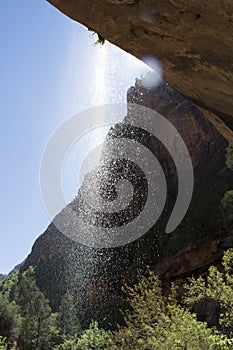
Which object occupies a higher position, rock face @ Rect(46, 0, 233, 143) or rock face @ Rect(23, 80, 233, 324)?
rock face @ Rect(23, 80, 233, 324)

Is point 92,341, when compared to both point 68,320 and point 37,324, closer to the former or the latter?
point 37,324

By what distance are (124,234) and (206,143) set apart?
1908 cm

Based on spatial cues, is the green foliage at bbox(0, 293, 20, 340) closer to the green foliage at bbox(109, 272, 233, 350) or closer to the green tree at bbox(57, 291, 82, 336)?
the green tree at bbox(57, 291, 82, 336)

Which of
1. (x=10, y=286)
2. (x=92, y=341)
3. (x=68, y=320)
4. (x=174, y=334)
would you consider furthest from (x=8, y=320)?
(x=174, y=334)

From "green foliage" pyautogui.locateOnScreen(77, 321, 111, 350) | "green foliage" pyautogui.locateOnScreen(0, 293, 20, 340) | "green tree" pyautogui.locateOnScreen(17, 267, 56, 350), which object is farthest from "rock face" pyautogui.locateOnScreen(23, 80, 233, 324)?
"green foliage" pyautogui.locateOnScreen(0, 293, 20, 340)

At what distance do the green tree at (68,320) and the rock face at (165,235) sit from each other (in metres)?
4.54

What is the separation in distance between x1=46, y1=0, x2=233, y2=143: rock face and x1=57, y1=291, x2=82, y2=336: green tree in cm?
4604

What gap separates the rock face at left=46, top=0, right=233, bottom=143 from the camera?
11.6 ft

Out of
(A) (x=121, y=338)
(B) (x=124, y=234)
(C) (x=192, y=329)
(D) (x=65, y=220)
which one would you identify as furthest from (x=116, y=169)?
(C) (x=192, y=329)

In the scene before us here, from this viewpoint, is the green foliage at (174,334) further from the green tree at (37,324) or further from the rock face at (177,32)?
the green tree at (37,324)

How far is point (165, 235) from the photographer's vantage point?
48656mm

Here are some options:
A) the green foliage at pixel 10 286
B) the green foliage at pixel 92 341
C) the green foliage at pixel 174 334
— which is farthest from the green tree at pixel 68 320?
the green foliage at pixel 174 334

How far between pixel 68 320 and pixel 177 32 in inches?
1916

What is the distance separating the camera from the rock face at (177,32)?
3535mm
